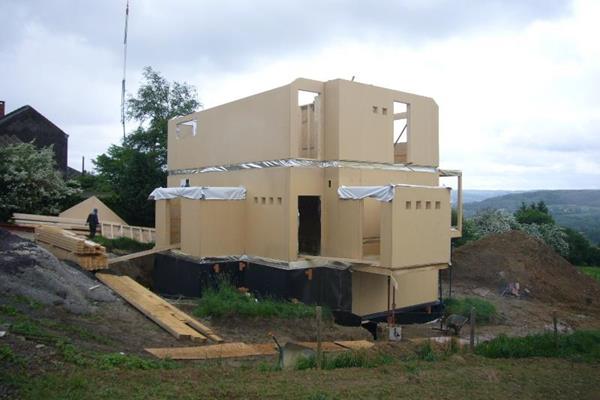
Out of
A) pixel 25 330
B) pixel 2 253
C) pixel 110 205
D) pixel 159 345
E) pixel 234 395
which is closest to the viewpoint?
pixel 234 395

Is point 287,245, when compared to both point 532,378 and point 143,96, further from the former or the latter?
point 143,96

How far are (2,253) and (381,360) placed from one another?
1010cm

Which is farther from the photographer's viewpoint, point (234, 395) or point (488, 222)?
point (488, 222)

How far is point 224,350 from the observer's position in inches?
417

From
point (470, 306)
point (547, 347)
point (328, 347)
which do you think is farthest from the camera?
point (470, 306)

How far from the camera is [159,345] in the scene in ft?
34.7

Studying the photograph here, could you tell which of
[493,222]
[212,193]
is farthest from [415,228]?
[493,222]

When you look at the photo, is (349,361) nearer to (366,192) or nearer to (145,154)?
(366,192)

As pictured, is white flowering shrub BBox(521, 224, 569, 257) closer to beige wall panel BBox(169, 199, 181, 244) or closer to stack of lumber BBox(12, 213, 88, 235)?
beige wall panel BBox(169, 199, 181, 244)

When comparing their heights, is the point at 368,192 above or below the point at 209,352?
above

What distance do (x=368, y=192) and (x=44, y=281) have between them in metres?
8.44

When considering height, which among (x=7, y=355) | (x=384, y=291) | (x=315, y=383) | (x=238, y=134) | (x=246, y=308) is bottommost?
(x=384, y=291)

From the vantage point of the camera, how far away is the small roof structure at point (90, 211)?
2548 cm

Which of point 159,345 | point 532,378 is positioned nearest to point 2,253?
point 159,345
